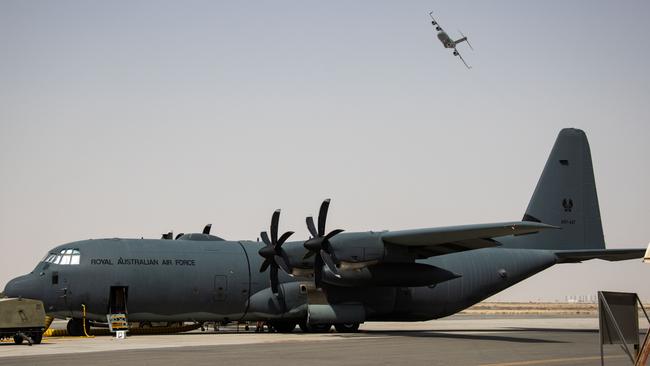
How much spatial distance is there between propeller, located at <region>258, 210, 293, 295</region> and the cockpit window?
23.4 ft

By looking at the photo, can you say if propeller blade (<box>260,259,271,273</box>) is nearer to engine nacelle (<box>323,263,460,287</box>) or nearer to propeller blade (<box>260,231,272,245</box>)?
propeller blade (<box>260,231,272,245</box>)

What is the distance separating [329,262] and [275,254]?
315 centimetres

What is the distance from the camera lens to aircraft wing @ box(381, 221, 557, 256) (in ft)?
89.2

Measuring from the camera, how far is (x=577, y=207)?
38.9 m

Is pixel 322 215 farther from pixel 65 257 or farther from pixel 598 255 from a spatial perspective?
pixel 598 255

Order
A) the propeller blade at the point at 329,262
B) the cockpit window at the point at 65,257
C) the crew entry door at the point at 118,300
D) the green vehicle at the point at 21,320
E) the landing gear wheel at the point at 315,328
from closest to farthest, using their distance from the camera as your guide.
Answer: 1. the green vehicle at the point at 21,320
2. the propeller blade at the point at 329,262
3. the cockpit window at the point at 65,257
4. the crew entry door at the point at 118,300
5. the landing gear wheel at the point at 315,328

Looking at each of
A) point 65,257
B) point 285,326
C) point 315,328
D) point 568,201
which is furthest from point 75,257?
point 568,201

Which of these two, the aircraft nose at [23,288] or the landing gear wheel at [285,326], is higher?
the aircraft nose at [23,288]

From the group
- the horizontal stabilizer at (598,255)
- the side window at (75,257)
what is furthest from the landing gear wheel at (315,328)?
the horizontal stabilizer at (598,255)

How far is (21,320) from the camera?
84.3ft

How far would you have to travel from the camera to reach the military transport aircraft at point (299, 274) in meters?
30.0

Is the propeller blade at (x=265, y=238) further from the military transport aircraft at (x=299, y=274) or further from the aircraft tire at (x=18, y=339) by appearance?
the aircraft tire at (x=18, y=339)

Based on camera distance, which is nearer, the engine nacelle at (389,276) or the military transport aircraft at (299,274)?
the military transport aircraft at (299,274)

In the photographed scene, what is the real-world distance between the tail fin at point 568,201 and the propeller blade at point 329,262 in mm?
11529
